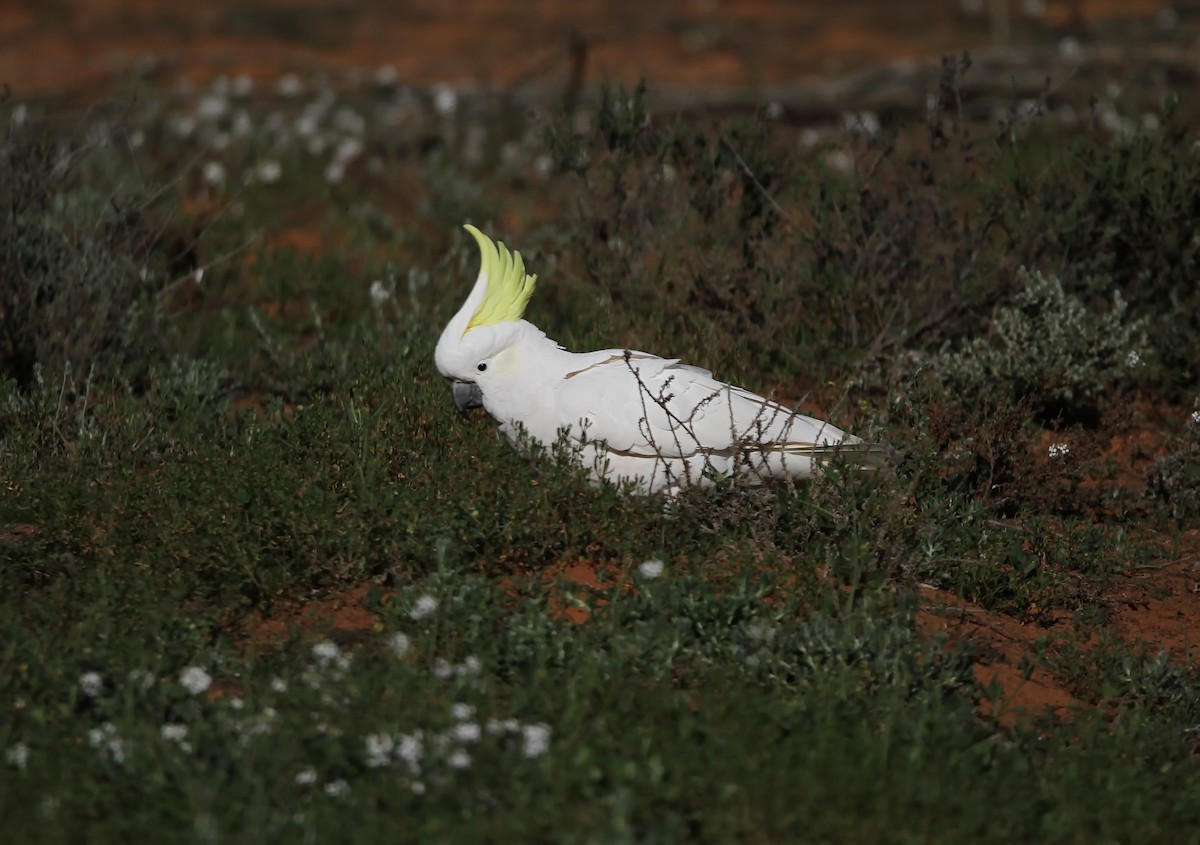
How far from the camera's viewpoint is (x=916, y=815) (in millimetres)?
2816

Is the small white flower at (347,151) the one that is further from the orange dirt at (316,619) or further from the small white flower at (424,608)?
the small white flower at (424,608)

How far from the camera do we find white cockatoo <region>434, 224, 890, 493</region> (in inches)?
162

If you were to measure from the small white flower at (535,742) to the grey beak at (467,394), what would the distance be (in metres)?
1.60

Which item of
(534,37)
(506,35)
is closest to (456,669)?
(534,37)

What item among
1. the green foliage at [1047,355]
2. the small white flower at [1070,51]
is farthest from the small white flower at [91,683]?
the small white flower at [1070,51]

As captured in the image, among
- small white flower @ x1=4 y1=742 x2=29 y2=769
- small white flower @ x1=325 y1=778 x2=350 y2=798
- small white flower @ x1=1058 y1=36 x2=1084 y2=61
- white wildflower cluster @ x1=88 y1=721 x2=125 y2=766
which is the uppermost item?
small white flower @ x1=1058 y1=36 x2=1084 y2=61

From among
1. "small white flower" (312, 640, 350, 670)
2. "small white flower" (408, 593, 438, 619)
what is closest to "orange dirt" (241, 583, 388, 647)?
"small white flower" (408, 593, 438, 619)

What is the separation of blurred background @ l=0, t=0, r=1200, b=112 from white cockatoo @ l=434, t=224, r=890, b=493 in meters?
5.60

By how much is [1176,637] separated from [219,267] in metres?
4.62

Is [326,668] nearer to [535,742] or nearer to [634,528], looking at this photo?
[535,742]

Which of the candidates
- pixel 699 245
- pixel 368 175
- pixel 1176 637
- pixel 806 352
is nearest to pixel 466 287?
pixel 699 245

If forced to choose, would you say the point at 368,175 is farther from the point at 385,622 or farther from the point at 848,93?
the point at 385,622

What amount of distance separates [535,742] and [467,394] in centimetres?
167

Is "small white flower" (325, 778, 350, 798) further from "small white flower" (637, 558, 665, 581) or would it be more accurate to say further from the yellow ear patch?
the yellow ear patch
